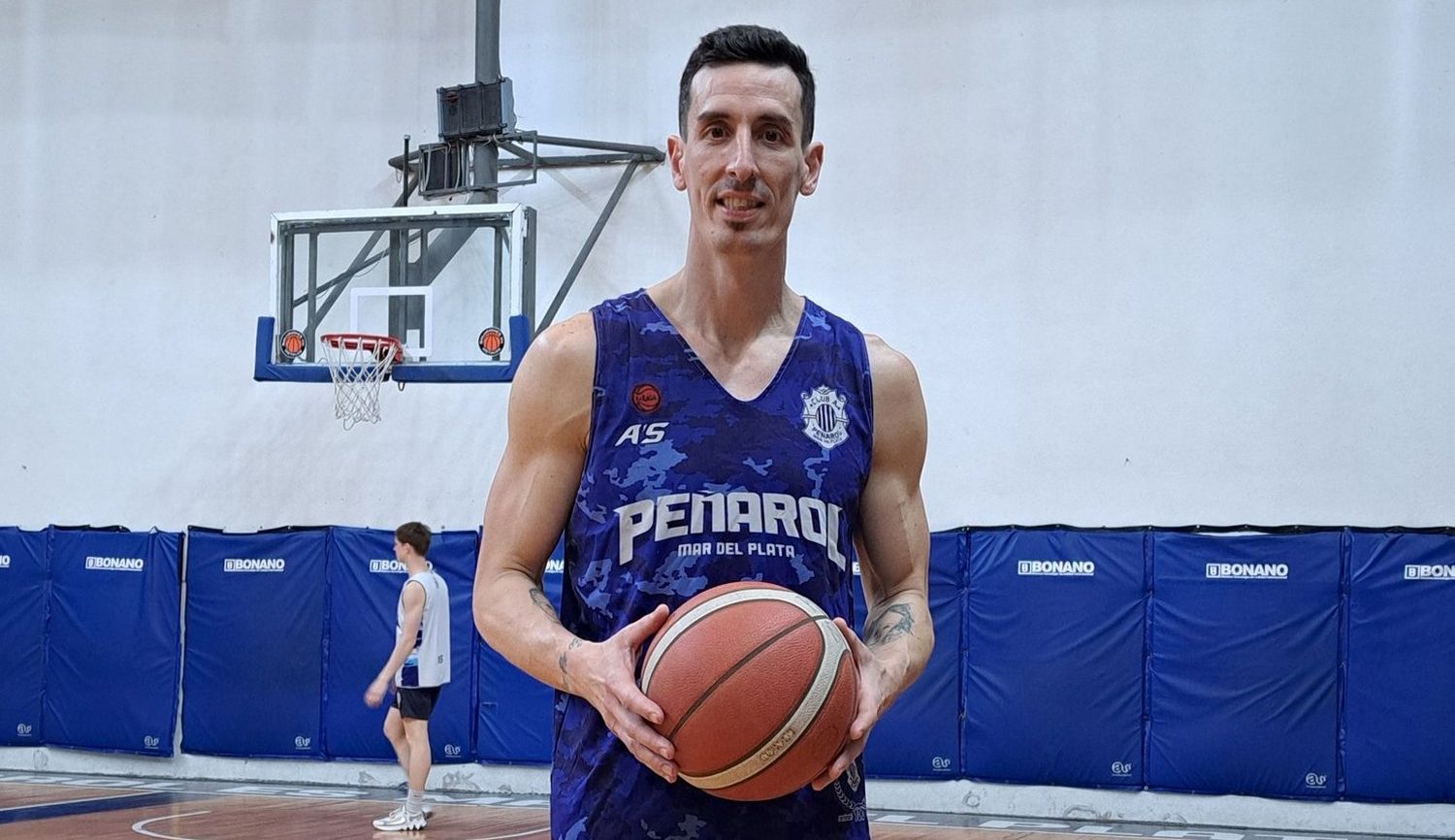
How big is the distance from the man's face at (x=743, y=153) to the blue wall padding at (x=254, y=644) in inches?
402

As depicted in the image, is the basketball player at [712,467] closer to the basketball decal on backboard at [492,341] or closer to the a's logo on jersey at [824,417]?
the a's logo on jersey at [824,417]

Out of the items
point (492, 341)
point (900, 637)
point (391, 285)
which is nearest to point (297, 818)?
point (492, 341)

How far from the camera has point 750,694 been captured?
6.43ft

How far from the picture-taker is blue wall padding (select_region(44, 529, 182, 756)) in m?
12.2

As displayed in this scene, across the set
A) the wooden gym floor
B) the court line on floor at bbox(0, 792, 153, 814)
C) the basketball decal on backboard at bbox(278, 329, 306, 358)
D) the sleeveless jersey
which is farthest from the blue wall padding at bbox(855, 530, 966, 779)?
the court line on floor at bbox(0, 792, 153, 814)

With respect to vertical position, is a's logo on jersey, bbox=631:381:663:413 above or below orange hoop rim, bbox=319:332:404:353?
below

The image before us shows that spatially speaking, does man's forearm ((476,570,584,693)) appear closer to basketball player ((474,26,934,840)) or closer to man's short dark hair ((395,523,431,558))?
basketball player ((474,26,934,840))

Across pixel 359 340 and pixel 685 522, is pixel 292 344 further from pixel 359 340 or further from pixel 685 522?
pixel 685 522

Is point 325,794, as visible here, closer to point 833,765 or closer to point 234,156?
point 234,156

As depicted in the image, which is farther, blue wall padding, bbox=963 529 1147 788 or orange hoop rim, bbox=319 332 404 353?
orange hoop rim, bbox=319 332 404 353

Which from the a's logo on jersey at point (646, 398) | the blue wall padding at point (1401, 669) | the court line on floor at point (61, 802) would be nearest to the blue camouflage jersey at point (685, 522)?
the a's logo on jersey at point (646, 398)

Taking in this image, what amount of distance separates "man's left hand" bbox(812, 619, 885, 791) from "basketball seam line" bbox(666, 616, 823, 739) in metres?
0.06

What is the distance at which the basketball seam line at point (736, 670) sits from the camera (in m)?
1.92

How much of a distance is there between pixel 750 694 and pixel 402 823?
7.83 m
